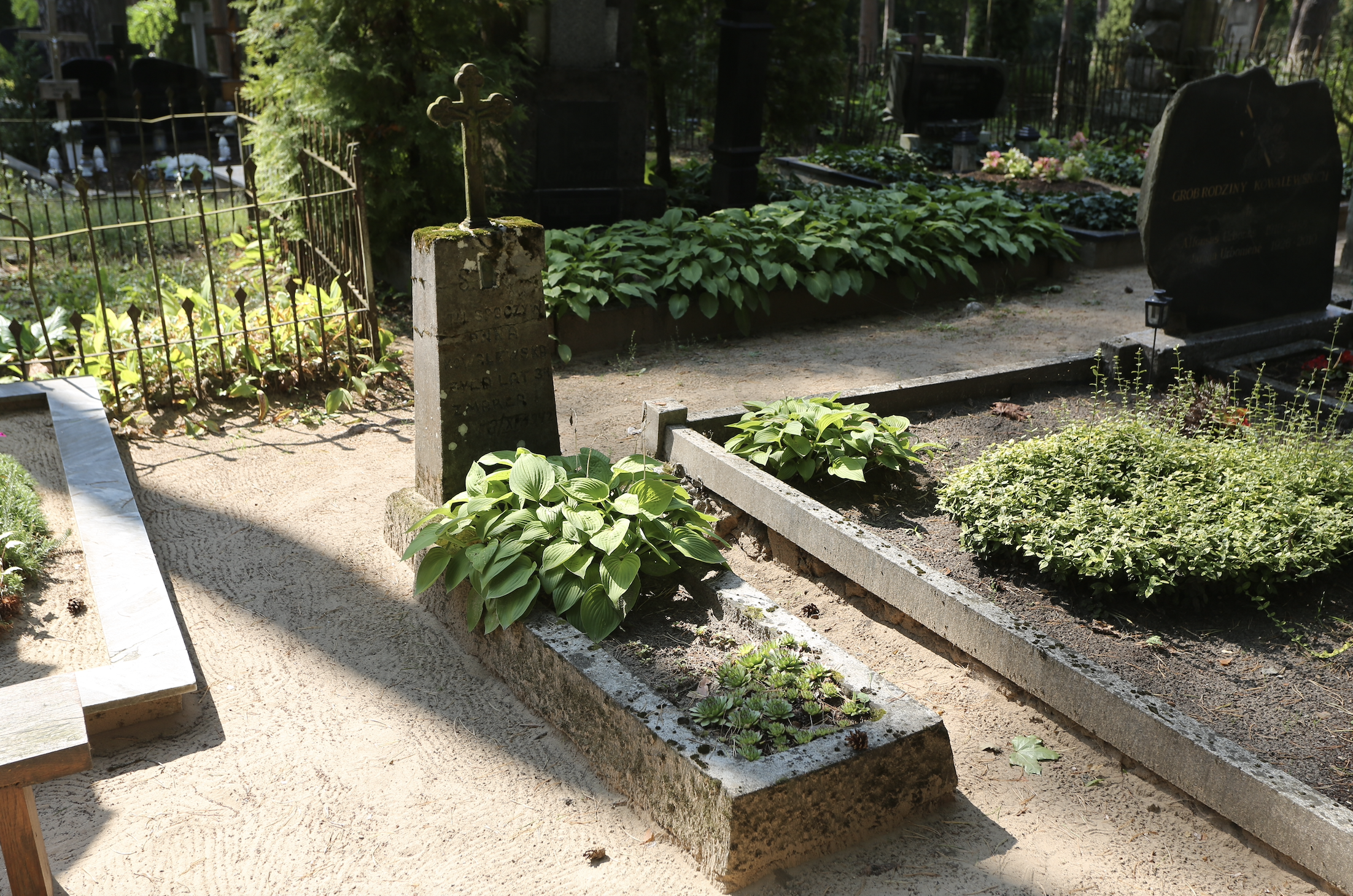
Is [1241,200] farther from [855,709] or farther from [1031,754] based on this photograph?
[855,709]

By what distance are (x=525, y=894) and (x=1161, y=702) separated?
1918 mm

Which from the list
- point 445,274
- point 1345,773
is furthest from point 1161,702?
point 445,274

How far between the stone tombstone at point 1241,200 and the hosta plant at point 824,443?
2.37 meters

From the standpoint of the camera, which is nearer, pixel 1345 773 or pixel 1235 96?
pixel 1345 773

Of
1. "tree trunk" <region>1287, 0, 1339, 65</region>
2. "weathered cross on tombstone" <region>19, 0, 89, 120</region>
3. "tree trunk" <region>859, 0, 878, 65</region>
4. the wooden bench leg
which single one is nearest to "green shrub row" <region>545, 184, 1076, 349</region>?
the wooden bench leg

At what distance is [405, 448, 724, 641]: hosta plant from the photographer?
351cm

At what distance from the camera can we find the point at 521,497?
3799 mm

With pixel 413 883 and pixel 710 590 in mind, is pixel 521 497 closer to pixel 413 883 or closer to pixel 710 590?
pixel 710 590

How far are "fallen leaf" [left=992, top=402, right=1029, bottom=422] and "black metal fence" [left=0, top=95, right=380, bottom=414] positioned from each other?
12.5ft

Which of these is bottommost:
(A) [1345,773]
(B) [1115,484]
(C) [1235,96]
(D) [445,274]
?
(A) [1345,773]

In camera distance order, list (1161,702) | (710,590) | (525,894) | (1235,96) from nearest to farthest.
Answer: (525,894), (1161,702), (710,590), (1235,96)

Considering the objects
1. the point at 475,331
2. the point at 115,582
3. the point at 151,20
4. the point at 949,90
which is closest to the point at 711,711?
the point at 475,331

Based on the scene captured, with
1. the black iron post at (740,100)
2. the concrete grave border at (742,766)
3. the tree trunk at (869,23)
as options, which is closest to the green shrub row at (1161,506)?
the concrete grave border at (742,766)

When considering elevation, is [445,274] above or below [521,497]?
above
